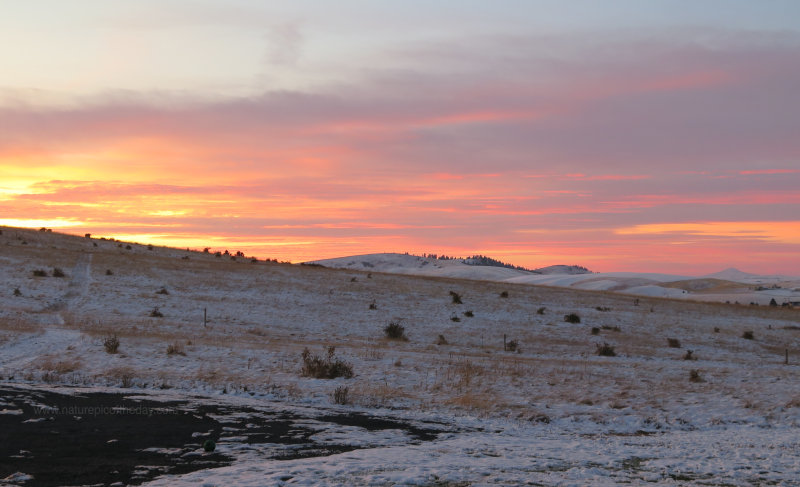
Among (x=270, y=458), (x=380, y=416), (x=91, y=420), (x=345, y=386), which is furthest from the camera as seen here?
(x=345, y=386)

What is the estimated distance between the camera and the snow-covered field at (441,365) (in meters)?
13.1

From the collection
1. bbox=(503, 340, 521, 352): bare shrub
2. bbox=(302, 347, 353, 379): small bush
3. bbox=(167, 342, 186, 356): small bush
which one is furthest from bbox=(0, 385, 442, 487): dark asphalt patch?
bbox=(503, 340, 521, 352): bare shrub

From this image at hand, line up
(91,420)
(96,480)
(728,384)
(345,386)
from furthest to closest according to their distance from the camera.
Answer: (728,384)
(345,386)
(91,420)
(96,480)

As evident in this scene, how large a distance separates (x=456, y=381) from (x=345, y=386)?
3635 mm

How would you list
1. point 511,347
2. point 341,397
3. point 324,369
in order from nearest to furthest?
point 341,397 → point 324,369 → point 511,347

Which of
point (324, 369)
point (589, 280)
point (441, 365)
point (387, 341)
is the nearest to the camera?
point (324, 369)

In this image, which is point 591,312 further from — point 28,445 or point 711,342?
point 28,445

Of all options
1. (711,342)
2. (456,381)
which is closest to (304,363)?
(456,381)

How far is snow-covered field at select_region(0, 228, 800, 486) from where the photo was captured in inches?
515

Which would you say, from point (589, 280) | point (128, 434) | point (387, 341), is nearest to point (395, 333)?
point (387, 341)

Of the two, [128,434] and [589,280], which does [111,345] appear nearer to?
[128,434]

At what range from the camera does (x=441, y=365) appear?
86.3 ft

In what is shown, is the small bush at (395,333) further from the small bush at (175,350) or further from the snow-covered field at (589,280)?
the snow-covered field at (589,280)

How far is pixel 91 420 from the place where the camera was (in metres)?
16.2
